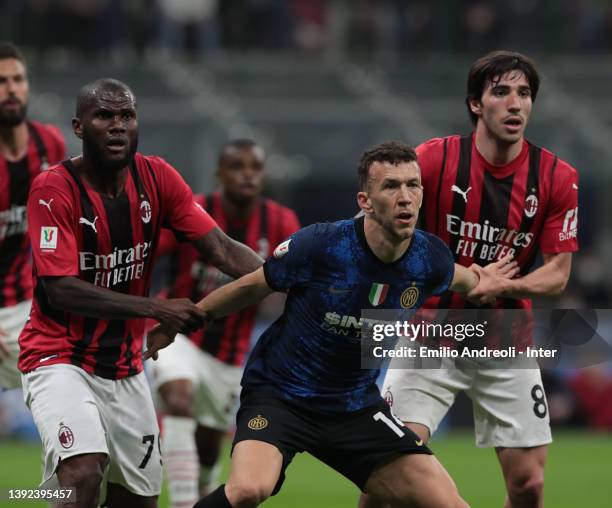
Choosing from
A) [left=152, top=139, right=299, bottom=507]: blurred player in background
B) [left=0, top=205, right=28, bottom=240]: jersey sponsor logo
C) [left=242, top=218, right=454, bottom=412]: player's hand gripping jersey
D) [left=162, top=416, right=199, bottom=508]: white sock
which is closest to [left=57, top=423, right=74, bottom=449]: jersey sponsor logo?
[left=242, top=218, right=454, bottom=412]: player's hand gripping jersey

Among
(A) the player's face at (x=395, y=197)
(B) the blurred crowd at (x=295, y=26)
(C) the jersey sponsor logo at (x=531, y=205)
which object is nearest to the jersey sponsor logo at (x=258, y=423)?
(A) the player's face at (x=395, y=197)

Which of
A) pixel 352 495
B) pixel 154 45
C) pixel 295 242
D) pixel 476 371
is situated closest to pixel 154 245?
pixel 295 242

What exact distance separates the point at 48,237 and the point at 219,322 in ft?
11.0

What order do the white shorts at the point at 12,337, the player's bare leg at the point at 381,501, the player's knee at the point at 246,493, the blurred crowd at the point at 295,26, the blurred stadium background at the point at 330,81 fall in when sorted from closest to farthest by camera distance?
the player's knee at the point at 246,493
the player's bare leg at the point at 381,501
the white shorts at the point at 12,337
the blurred stadium background at the point at 330,81
the blurred crowd at the point at 295,26

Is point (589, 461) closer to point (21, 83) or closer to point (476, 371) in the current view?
point (476, 371)

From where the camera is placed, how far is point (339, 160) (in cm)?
1748

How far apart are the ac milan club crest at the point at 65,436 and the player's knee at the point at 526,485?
7.92 feet

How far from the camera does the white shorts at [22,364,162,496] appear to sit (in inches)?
236

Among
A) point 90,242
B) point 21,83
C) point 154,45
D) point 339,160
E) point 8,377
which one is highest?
point 154,45

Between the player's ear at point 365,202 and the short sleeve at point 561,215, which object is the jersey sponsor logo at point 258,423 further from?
the short sleeve at point 561,215

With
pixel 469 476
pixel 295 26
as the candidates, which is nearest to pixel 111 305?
pixel 469 476

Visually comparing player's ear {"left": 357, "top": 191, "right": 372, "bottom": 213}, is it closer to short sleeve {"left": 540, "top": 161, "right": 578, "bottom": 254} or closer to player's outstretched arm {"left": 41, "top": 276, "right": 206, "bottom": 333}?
player's outstretched arm {"left": 41, "top": 276, "right": 206, "bottom": 333}

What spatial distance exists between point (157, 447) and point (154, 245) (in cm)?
102

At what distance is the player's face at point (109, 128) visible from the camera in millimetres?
6230
